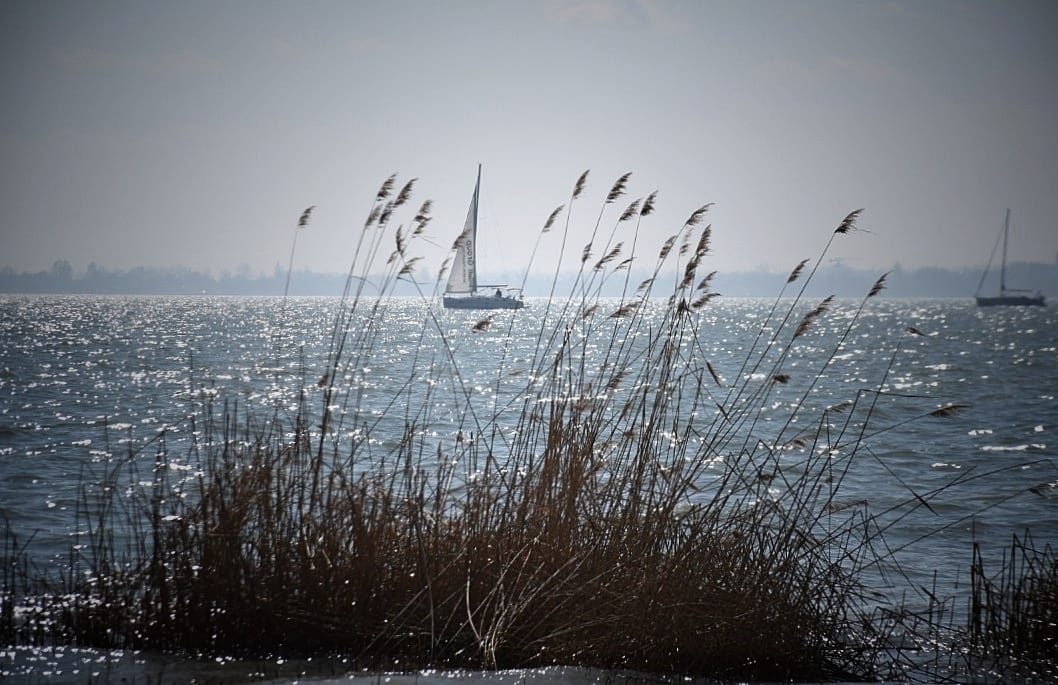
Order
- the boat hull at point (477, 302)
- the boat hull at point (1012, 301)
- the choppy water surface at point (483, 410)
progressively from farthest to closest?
the boat hull at point (1012, 301)
the boat hull at point (477, 302)
the choppy water surface at point (483, 410)

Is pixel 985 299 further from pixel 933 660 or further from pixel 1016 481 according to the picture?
pixel 933 660

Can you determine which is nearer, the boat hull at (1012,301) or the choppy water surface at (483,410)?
the choppy water surface at (483,410)

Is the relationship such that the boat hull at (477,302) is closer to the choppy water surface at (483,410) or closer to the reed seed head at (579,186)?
the choppy water surface at (483,410)

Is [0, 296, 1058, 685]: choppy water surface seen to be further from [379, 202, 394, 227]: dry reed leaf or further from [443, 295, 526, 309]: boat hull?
[443, 295, 526, 309]: boat hull

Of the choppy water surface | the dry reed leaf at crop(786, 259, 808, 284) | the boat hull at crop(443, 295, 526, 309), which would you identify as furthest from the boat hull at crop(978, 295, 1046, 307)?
the dry reed leaf at crop(786, 259, 808, 284)

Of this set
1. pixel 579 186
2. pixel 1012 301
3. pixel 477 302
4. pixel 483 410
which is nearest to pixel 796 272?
pixel 579 186

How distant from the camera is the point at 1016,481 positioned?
41.4ft

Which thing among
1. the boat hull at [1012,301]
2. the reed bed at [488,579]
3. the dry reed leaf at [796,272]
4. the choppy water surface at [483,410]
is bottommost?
the choppy water surface at [483,410]

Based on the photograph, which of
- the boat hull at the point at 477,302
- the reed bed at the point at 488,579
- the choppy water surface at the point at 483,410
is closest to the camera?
the reed bed at the point at 488,579

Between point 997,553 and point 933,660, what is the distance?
4868 mm

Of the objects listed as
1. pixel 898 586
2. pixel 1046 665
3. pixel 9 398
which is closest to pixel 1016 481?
pixel 898 586

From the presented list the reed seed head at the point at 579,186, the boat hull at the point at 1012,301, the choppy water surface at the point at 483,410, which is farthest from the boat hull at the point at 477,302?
the boat hull at the point at 1012,301

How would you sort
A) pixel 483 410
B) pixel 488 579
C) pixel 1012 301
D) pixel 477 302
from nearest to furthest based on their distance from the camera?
pixel 488 579, pixel 483 410, pixel 477 302, pixel 1012 301

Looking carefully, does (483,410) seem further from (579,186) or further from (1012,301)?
(1012,301)
